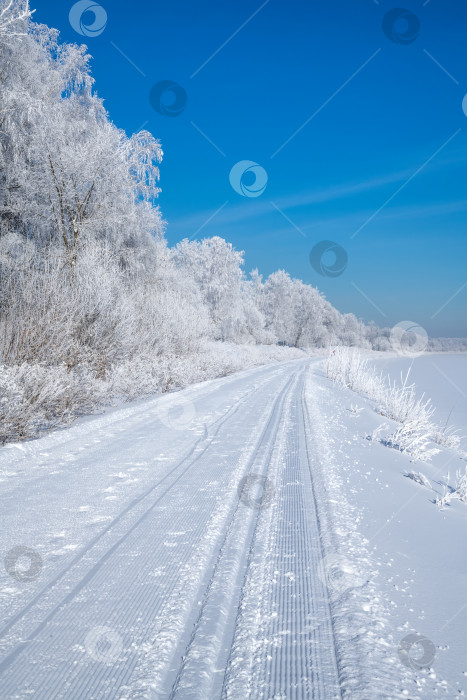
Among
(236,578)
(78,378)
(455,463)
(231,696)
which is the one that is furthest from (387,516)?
(78,378)

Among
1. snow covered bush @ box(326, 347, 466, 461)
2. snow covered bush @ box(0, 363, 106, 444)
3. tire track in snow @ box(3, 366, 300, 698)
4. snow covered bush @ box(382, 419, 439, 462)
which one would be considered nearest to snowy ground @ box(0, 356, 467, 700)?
tire track in snow @ box(3, 366, 300, 698)

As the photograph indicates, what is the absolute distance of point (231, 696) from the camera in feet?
5.29

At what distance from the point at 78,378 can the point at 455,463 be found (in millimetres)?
7414

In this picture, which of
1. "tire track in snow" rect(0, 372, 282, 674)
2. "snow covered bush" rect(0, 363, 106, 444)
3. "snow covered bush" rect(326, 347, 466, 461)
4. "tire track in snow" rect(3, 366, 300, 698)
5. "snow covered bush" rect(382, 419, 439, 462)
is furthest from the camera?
"snow covered bush" rect(326, 347, 466, 461)

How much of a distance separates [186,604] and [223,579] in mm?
304

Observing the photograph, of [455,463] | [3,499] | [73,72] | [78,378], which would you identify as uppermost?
[73,72]

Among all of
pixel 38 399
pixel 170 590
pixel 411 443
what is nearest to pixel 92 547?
pixel 170 590

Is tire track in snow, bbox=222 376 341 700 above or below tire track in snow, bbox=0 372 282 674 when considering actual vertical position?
above

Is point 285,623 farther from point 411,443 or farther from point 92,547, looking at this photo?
point 411,443

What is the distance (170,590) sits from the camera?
89.5 inches

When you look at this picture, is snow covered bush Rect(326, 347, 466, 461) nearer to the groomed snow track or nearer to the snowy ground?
the snowy ground

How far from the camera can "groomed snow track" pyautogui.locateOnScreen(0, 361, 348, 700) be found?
1688 mm

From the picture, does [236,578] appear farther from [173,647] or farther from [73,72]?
[73,72]

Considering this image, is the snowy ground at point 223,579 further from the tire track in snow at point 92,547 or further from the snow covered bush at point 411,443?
the snow covered bush at point 411,443
